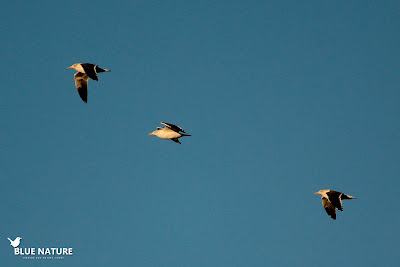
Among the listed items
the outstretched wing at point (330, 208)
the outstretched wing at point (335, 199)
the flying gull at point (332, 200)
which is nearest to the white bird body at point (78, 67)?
the flying gull at point (332, 200)

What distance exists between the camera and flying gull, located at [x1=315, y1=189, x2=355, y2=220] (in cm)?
6869

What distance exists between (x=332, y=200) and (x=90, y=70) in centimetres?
2376

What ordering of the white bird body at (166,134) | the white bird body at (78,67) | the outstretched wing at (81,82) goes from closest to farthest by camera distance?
1. the white bird body at (78,67)
2. the white bird body at (166,134)
3. the outstretched wing at (81,82)

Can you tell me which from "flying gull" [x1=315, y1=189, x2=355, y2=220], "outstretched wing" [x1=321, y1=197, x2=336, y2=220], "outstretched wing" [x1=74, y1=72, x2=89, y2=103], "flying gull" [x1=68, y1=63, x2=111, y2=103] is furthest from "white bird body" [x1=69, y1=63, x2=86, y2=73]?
"outstretched wing" [x1=321, y1=197, x2=336, y2=220]

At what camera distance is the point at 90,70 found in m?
66.3

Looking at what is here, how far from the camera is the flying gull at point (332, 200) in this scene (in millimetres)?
68688

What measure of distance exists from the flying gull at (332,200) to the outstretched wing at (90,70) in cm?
2287

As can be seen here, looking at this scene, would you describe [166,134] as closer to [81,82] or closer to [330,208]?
[81,82]

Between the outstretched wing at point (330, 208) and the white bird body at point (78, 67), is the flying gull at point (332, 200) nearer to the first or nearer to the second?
the outstretched wing at point (330, 208)

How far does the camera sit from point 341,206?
68062mm

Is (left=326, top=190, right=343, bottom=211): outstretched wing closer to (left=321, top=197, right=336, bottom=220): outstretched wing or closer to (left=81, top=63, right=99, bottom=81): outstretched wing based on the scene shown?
→ (left=321, top=197, right=336, bottom=220): outstretched wing

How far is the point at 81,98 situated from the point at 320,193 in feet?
75.9

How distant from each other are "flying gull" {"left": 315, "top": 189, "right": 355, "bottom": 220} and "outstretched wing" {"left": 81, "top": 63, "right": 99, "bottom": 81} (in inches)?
900

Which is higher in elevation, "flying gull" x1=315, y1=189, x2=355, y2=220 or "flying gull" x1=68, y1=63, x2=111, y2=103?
"flying gull" x1=68, y1=63, x2=111, y2=103
